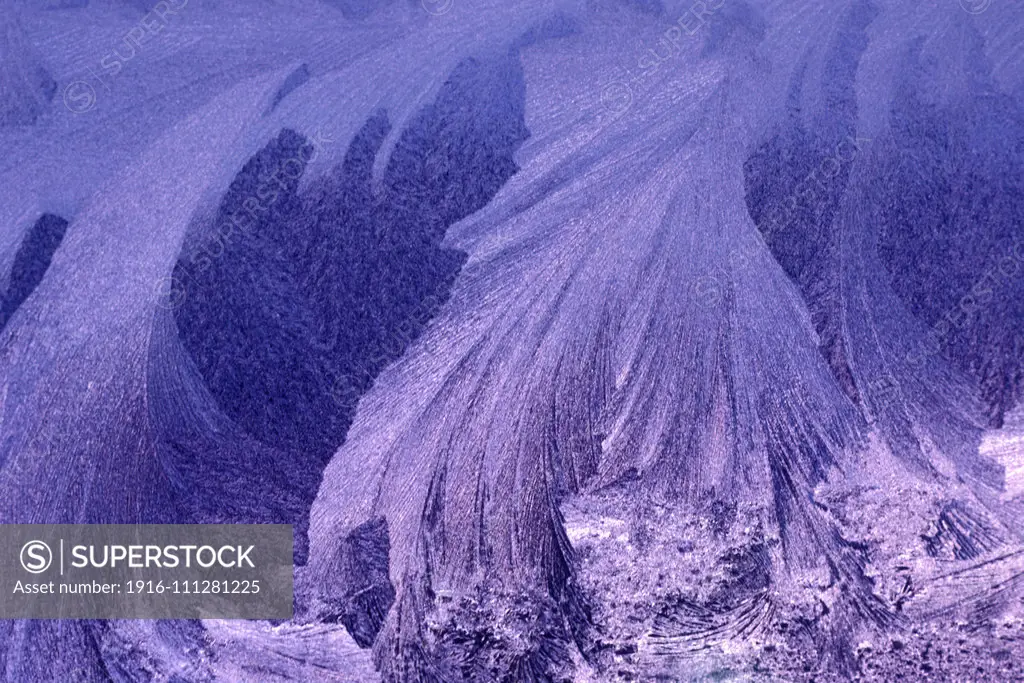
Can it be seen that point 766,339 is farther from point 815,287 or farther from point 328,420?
point 328,420

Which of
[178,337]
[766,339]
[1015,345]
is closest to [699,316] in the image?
[766,339]

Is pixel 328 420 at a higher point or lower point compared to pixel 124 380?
lower

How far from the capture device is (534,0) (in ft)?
3.25

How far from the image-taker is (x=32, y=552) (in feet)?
2.70

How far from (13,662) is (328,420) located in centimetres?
46

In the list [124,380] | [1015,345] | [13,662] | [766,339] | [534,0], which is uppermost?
[534,0]

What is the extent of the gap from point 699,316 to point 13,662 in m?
0.94

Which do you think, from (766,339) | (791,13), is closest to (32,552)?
(766,339)

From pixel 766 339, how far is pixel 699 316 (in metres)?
0.09

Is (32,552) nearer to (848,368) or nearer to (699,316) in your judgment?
(699,316)

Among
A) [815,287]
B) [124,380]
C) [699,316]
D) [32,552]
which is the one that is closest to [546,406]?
[699,316]

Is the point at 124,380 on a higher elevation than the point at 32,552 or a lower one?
higher

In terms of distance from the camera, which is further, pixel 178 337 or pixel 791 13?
pixel 791 13

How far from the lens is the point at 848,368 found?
857 mm
